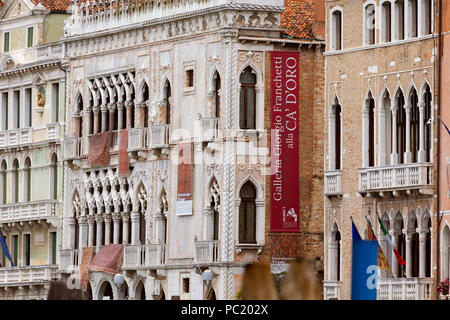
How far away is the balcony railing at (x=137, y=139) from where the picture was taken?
7694 cm

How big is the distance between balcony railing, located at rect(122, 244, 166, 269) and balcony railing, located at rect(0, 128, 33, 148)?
29.6ft

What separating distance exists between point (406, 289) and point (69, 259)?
2100cm

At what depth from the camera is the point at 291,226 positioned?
237 feet

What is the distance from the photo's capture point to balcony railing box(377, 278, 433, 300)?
62.4 m

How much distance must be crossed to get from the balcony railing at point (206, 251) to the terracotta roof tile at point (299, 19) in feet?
23.5

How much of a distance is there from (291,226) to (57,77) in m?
14.9

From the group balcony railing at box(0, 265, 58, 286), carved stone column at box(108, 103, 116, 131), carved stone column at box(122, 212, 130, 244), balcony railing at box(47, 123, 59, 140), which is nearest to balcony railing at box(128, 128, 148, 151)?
carved stone column at box(108, 103, 116, 131)

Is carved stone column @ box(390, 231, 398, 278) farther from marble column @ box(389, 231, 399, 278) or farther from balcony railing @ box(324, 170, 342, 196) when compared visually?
balcony railing @ box(324, 170, 342, 196)

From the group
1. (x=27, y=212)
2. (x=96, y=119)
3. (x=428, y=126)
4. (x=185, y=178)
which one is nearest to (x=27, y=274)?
(x=27, y=212)

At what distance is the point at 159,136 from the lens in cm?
7581

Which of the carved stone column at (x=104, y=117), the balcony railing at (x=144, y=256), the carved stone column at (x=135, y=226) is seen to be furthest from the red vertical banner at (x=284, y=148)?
the carved stone column at (x=104, y=117)
